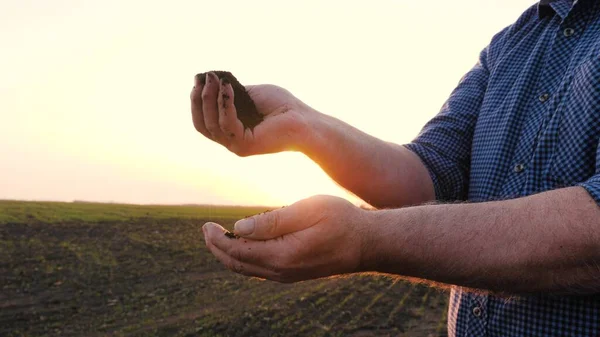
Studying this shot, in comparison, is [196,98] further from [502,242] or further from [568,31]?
[568,31]

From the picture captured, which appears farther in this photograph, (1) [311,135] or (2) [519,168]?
(1) [311,135]

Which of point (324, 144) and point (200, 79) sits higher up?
point (200, 79)

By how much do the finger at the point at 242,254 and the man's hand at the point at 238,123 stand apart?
561mm

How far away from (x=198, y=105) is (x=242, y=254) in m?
0.85

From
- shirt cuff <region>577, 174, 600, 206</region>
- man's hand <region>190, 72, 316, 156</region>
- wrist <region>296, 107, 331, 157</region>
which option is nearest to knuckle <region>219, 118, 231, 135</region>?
man's hand <region>190, 72, 316, 156</region>

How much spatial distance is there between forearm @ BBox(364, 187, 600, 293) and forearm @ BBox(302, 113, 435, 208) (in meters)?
0.74

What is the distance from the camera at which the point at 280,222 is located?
157 centimetres

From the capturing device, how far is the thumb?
1.55 metres

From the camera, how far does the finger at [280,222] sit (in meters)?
1.54

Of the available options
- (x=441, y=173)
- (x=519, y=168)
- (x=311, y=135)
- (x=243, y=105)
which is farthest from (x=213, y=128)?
(x=519, y=168)

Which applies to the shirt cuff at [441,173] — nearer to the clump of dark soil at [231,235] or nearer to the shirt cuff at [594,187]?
the shirt cuff at [594,187]

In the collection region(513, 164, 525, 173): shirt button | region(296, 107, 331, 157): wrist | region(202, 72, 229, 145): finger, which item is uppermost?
region(202, 72, 229, 145): finger

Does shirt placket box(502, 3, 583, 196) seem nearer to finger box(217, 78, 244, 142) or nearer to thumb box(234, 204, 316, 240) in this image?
thumb box(234, 204, 316, 240)

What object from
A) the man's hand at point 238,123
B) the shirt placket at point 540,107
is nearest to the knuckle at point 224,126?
the man's hand at point 238,123
